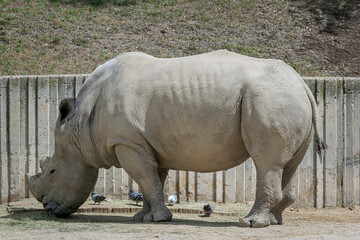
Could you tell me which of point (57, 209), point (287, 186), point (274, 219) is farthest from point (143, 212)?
point (287, 186)

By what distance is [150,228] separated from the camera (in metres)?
8.88

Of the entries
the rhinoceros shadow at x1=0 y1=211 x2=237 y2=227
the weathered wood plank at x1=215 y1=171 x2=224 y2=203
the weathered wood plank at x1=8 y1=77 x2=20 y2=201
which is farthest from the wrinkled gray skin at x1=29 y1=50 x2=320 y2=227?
the weathered wood plank at x1=215 y1=171 x2=224 y2=203

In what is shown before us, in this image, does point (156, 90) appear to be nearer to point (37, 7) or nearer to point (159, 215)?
point (159, 215)

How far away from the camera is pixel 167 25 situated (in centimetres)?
1783

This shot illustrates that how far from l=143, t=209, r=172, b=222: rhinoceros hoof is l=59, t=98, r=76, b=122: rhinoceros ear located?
1.97 meters

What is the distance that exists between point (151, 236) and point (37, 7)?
11406 millimetres

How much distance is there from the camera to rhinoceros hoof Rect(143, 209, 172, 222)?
380 inches

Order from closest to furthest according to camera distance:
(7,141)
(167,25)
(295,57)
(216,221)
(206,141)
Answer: (206,141)
(216,221)
(7,141)
(295,57)
(167,25)

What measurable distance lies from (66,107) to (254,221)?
3.28 m

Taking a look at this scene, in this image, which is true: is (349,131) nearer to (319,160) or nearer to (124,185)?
(319,160)

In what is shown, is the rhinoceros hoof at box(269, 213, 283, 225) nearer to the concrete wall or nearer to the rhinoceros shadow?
the rhinoceros shadow

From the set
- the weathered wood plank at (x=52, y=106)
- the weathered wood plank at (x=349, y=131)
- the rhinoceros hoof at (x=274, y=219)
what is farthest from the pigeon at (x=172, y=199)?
the weathered wood plank at (x=349, y=131)

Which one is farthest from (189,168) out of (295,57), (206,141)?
(295,57)

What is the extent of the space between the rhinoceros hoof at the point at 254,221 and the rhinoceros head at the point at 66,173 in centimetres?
254
